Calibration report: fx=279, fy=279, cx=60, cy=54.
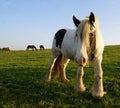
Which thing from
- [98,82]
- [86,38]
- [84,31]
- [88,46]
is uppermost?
[84,31]

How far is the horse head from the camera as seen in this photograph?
736 cm

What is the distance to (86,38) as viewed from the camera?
7586mm

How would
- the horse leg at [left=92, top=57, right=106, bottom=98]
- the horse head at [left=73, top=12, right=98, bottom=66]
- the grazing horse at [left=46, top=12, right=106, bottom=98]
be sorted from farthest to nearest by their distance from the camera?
1. the horse leg at [left=92, top=57, right=106, bottom=98]
2. the grazing horse at [left=46, top=12, right=106, bottom=98]
3. the horse head at [left=73, top=12, right=98, bottom=66]

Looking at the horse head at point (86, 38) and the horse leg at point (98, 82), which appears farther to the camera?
the horse leg at point (98, 82)

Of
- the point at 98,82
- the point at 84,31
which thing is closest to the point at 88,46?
the point at 84,31

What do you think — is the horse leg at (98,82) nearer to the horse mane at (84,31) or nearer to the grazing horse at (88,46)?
the grazing horse at (88,46)

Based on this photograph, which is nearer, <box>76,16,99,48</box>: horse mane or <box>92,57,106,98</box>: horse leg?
<box>76,16,99,48</box>: horse mane

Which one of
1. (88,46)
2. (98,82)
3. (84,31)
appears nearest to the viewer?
(84,31)

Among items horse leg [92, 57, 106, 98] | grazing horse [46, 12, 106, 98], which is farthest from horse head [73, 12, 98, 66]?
horse leg [92, 57, 106, 98]

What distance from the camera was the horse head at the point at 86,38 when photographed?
7.36 metres

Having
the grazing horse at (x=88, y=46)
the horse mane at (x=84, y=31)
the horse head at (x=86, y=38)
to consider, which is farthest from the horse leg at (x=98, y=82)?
the horse mane at (x=84, y=31)

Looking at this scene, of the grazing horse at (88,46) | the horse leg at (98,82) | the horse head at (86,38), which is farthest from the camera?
the horse leg at (98,82)

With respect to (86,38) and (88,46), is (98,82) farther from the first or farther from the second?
(86,38)

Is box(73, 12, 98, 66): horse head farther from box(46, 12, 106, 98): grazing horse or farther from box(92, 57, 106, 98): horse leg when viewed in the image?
box(92, 57, 106, 98): horse leg
